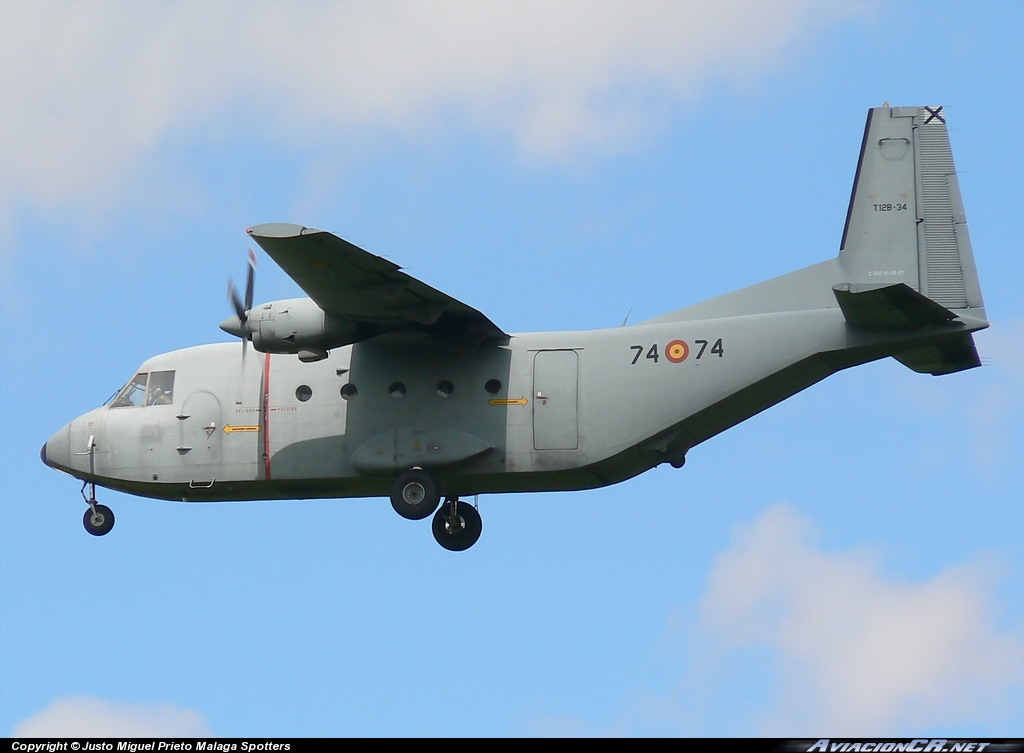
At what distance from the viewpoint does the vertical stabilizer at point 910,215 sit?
23344mm

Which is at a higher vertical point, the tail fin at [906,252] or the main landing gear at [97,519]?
the tail fin at [906,252]

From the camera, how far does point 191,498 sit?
84.6 feet

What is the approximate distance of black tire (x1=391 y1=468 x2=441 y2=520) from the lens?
2425cm

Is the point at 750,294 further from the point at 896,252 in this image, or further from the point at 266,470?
the point at 266,470

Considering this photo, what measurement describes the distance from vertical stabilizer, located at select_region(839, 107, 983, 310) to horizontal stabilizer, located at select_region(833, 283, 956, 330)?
692 mm

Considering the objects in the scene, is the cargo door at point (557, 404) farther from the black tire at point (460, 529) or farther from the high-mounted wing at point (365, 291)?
the black tire at point (460, 529)

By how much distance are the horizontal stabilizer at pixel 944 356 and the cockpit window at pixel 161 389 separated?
11.0 metres

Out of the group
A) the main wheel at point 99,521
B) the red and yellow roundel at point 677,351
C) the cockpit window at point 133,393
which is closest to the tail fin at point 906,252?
the red and yellow roundel at point 677,351

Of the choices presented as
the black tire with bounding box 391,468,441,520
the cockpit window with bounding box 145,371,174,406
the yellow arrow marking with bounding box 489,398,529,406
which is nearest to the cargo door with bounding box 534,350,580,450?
the yellow arrow marking with bounding box 489,398,529,406

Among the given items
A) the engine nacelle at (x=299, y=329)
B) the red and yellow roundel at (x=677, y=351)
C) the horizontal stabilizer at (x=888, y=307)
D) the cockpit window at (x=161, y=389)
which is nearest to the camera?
the horizontal stabilizer at (x=888, y=307)

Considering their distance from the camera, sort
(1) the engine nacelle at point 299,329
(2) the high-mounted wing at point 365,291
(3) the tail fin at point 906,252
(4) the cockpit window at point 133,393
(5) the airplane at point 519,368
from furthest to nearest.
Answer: (4) the cockpit window at point 133,393 → (1) the engine nacelle at point 299,329 → (5) the airplane at point 519,368 → (3) the tail fin at point 906,252 → (2) the high-mounted wing at point 365,291

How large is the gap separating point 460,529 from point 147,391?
538 centimetres

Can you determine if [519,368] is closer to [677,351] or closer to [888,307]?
[677,351]
